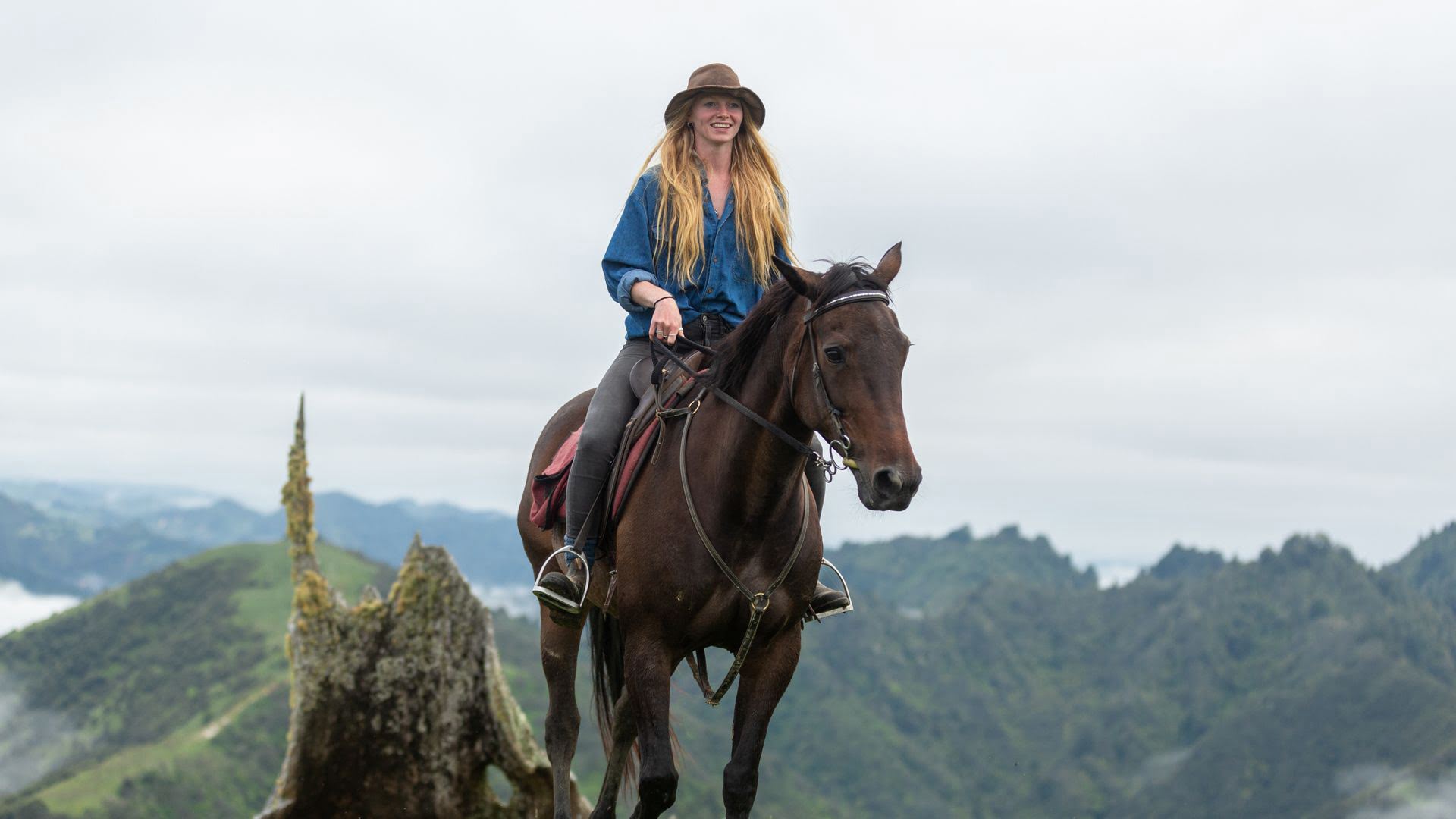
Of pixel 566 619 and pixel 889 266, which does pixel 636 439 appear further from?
pixel 889 266

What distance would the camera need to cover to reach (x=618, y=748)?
10.2 metres

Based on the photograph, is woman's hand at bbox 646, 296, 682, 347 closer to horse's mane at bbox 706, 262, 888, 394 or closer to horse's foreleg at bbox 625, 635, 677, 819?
horse's mane at bbox 706, 262, 888, 394

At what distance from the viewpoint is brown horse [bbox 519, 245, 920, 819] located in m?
7.14

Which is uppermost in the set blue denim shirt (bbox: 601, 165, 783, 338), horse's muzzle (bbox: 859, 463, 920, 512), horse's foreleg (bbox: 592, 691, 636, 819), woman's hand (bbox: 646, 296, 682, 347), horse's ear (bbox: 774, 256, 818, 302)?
blue denim shirt (bbox: 601, 165, 783, 338)

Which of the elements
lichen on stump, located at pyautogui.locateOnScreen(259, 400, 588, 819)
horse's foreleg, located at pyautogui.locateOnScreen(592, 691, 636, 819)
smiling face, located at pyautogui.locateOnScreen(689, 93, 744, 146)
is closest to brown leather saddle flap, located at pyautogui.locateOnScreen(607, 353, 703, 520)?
smiling face, located at pyautogui.locateOnScreen(689, 93, 744, 146)

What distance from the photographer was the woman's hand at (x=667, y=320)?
832 cm

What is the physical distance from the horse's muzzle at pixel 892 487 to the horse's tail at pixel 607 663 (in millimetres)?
4483

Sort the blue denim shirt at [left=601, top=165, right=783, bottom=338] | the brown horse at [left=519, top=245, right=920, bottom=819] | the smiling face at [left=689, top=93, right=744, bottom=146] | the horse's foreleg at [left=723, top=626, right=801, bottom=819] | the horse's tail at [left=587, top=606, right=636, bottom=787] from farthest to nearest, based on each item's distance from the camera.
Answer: the horse's tail at [left=587, top=606, right=636, bottom=787] → the smiling face at [left=689, top=93, right=744, bottom=146] → the blue denim shirt at [left=601, top=165, right=783, bottom=338] → the horse's foreleg at [left=723, top=626, right=801, bottom=819] → the brown horse at [left=519, top=245, right=920, bottom=819]

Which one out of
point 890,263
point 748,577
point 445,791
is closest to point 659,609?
point 748,577

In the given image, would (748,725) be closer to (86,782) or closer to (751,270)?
(751,270)

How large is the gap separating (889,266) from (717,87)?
224cm

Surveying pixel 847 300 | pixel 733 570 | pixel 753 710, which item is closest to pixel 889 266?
pixel 847 300

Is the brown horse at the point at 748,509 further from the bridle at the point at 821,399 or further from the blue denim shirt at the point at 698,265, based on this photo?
the blue denim shirt at the point at 698,265

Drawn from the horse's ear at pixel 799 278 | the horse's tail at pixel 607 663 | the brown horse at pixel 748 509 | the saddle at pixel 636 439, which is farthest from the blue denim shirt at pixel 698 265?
the horse's tail at pixel 607 663
